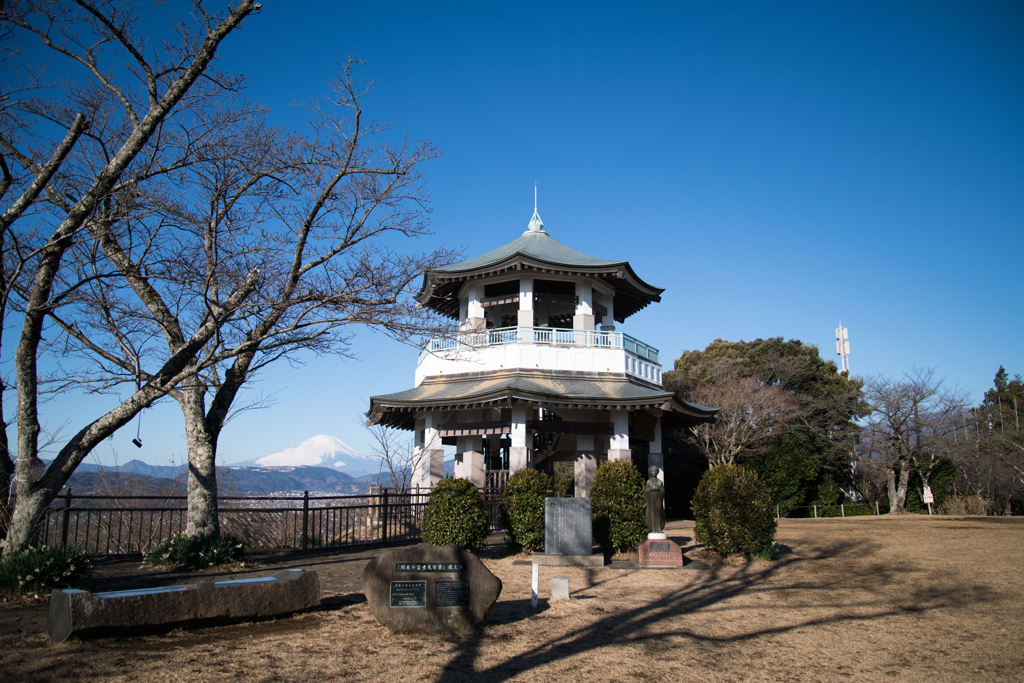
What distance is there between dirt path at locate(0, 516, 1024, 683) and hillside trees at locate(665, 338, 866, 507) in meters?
17.5

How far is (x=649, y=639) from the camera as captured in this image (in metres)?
8.05

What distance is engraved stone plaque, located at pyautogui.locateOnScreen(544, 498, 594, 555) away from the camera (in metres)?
13.7

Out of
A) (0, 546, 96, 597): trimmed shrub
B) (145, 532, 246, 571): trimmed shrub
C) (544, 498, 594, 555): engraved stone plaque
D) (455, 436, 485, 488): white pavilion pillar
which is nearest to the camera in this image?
(0, 546, 96, 597): trimmed shrub

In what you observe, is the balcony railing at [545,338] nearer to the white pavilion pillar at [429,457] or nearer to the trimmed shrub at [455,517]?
the white pavilion pillar at [429,457]

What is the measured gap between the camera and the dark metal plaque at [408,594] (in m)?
8.08

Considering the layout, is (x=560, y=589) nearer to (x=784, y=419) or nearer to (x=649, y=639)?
(x=649, y=639)

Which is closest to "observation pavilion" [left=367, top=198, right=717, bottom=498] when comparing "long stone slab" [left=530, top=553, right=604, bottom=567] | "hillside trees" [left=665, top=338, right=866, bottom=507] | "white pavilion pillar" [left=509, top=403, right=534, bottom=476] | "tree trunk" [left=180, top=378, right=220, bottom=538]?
"white pavilion pillar" [left=509, top=403, right=534, bottom=476]

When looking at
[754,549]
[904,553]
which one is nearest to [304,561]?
[754,549]

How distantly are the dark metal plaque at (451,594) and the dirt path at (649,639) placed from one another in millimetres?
468

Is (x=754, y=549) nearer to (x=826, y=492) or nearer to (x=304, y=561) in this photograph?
(x=304, y=561)

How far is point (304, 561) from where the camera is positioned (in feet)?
45.7

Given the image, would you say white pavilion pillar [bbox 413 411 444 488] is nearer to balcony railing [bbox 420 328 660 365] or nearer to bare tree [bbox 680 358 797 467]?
balcony railing [bbox 420 328 660 365]

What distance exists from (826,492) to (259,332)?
28689 millimetres

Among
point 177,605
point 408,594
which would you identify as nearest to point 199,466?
point 177,605
